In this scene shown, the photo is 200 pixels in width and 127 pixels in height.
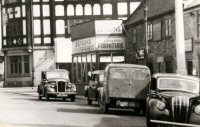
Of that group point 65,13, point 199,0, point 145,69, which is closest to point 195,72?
point 199,0

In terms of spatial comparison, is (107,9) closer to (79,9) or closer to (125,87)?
(79,9)

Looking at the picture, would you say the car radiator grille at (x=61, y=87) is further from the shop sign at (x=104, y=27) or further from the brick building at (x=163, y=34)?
the shop sign at (x=104, y=27)

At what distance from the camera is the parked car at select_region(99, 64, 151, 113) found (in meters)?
22.0

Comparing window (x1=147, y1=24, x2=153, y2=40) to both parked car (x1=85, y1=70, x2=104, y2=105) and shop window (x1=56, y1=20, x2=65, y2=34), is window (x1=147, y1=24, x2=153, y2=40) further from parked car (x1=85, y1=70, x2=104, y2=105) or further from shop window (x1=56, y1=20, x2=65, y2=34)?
shop window (x1=56, y1=20, x2=65, y2=34)

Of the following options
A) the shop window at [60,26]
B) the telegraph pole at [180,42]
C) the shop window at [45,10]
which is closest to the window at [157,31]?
the telegraph pole at [180,42]

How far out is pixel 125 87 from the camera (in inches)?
874

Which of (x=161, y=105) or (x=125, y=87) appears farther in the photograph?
(x=125, y=87)

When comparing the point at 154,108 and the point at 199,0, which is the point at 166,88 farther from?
the point at 199,0

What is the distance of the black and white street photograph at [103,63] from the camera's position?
16.6 metres

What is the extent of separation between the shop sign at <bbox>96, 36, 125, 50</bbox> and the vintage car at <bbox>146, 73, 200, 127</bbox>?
24.6 m

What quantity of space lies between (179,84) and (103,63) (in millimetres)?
23933

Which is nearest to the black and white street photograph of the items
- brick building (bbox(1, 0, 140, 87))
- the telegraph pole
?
the telegraph pole

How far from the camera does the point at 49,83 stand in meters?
32.9

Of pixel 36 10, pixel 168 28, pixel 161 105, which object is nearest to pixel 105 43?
pixel 168 28
